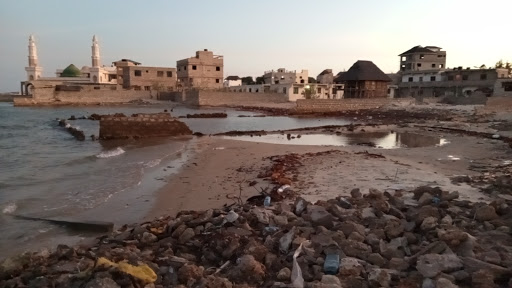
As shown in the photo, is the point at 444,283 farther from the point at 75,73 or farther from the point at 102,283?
the point at 75,73

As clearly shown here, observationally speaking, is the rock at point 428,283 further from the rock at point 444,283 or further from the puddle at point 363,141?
the puddle at point 363,141

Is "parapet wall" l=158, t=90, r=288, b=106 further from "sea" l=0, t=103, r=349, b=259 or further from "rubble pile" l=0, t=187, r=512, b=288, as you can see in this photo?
"rubble pile" l=0, t=187, r=512, b=288

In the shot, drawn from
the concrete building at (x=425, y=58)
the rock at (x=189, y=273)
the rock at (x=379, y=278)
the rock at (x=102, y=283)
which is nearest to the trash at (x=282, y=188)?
the rock at (x=189, y=273)

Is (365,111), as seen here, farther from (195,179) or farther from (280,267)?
(280,267)

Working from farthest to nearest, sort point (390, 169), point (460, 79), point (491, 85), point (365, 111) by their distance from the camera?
point (460, 79), point (491, 85), point (365, 111), point (390, 169)

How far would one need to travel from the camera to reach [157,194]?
9.55 metres

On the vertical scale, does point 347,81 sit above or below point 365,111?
above

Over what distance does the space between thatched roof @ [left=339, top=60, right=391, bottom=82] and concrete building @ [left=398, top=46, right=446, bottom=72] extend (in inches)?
930

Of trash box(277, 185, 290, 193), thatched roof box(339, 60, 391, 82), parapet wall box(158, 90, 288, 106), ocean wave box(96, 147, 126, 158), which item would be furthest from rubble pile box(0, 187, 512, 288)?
parapet wall box(158, 90, 288, 106)

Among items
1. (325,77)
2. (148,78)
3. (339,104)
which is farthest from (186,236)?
(325,77)

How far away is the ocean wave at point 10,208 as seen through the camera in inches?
325

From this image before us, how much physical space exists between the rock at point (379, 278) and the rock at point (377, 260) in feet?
0.99

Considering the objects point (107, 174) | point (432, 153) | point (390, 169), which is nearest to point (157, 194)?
point (107, 174)

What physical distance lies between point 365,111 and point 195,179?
39971mm
